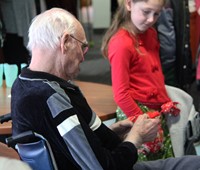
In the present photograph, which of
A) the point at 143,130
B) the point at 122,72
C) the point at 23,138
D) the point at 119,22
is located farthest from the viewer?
the point at 119,22

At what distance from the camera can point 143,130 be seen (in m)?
1.63

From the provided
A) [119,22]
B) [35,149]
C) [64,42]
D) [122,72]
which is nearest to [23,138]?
[35,149]

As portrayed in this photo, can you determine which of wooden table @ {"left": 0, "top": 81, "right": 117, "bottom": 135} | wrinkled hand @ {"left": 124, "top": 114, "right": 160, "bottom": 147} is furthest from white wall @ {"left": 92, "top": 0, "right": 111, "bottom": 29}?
wrinkled hand @ {"left": 124, "top": 114, "right": 160, "bottom": 147}

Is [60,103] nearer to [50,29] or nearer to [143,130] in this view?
[50,29]

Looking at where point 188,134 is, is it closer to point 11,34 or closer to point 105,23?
point 11,34

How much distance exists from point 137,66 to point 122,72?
120mm

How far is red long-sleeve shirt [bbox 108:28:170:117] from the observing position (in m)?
1.93

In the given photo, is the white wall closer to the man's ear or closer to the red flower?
the red flower

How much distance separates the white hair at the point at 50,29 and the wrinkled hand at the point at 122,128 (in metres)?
0.54

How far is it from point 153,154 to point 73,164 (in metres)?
0.81

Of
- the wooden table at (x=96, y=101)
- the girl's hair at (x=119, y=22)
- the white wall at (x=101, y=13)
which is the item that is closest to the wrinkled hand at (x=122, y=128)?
the wooden table at (x=96, y=101)

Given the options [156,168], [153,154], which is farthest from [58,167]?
[153,154]

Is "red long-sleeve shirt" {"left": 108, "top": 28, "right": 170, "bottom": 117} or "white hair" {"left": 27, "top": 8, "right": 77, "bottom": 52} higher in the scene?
"white hair" {"left": 27, "top": 8, "right": 77, "bottom": 52}

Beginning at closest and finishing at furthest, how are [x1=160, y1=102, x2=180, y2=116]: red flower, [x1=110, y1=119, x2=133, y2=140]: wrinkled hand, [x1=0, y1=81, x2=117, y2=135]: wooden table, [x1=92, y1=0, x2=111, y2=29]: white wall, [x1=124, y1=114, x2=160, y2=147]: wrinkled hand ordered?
1. [x1=124, y1=114, x2=160, y2=147]: wrinkled hand
2. [x1=110, y1=119, x2=133, y2=140]: wrinkled hand
3. [x1=0, y1=81, x2=117, y2=135]: wooden table
4. [x1=160, y1=102, x2=180, y2=116]: red flower
5. [x1=92, y1=0, x2=111, y2=29]: white wall
